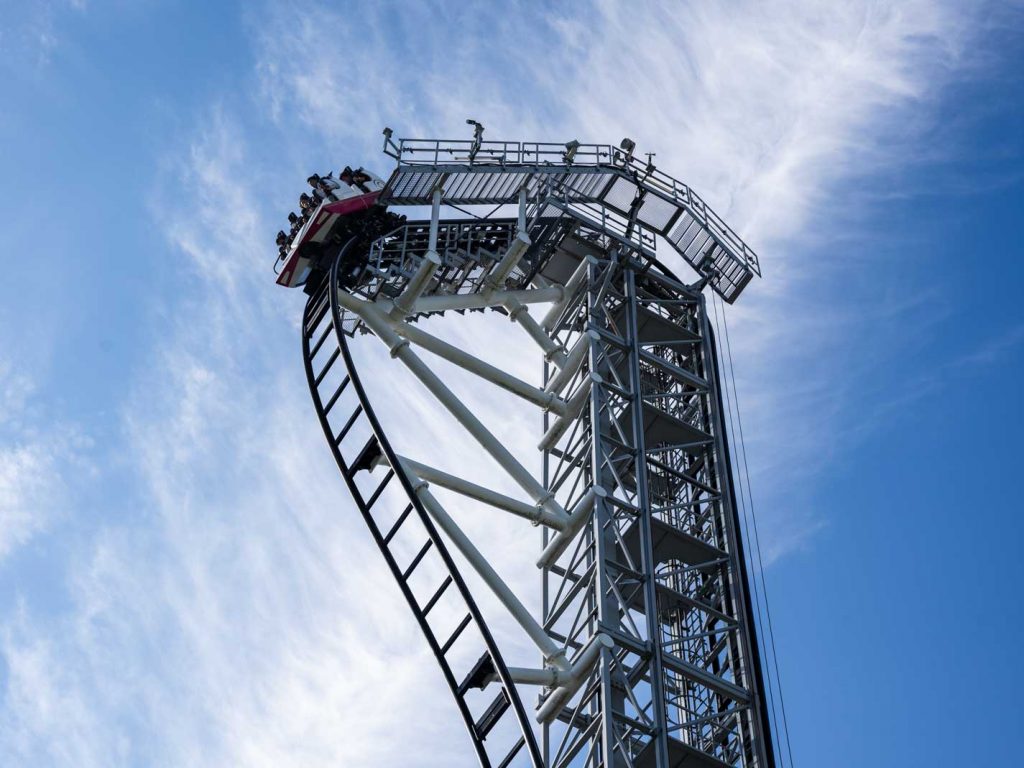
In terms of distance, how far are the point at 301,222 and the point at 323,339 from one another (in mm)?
4246

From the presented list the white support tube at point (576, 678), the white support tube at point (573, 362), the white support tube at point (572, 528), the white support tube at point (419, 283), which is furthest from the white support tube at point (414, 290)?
the white support tube at point (576, 678)

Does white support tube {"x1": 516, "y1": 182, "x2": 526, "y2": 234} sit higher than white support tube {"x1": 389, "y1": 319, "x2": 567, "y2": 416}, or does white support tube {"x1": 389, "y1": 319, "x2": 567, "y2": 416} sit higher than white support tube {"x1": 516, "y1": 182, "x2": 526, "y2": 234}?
white support tube {"x1": 516, "y1": 182, "x2": 526, "y2": 234}

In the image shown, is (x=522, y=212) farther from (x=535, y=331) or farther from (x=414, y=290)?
(x=414, y=290)

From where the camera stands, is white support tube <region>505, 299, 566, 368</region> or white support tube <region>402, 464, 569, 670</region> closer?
white support tube <region>402, 464, 569, 670</region>

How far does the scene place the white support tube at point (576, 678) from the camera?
87.1 feet

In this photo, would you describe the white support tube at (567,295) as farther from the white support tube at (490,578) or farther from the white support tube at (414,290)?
the white support tube at (490,578)

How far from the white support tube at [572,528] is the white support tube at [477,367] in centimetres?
311

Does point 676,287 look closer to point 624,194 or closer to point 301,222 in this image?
point 624,194

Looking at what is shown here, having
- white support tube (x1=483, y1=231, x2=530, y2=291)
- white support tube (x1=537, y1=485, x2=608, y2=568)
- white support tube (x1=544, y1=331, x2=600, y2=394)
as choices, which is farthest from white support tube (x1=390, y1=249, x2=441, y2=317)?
white support tube (x1=537, y1=485, x2=608, y2=568)

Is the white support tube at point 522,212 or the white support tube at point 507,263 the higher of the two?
the white support tube at point 522,212

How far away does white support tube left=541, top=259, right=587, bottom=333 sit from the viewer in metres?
34.7

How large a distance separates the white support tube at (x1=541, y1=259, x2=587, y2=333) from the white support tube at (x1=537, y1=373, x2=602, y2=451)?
3.05 metres

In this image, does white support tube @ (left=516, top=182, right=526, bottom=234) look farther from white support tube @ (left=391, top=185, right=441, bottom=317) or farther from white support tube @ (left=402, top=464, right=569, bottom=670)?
white support tube @ (left=402, top=464, right=569, bottom=670)

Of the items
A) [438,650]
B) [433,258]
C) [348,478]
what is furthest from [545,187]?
[438,650]
